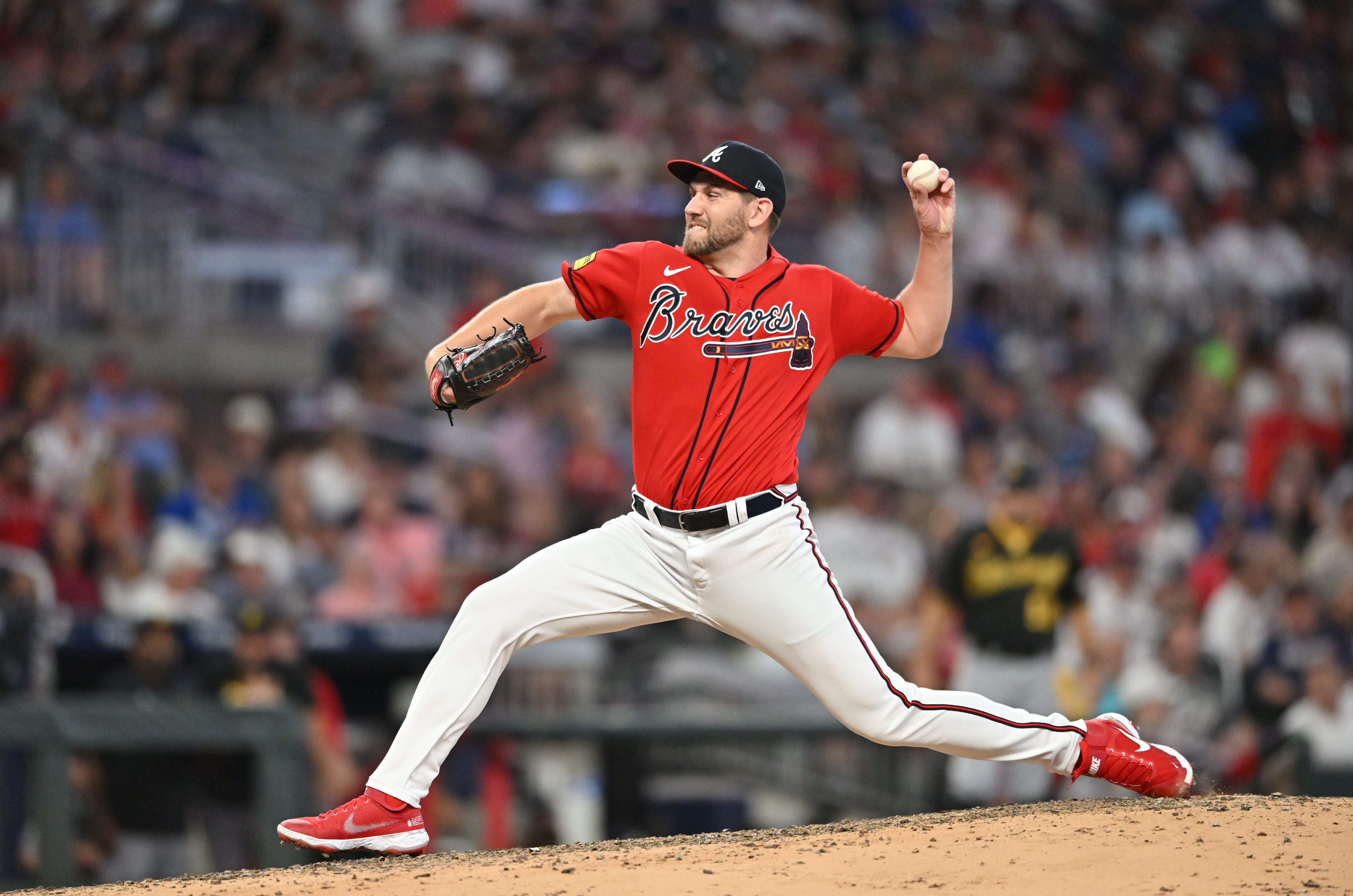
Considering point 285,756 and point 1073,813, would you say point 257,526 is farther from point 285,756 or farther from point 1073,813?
point 1073,813

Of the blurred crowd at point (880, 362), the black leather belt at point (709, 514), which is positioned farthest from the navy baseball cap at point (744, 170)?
the blurred crowd at point (880, 362)

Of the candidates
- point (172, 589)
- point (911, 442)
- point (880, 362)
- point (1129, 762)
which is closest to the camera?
point (1129, 762)

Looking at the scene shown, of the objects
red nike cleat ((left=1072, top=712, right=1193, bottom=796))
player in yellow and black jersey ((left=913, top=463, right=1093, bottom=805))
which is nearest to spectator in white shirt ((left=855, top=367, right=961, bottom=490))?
player in yellow and black jersey ((left=913, top=463, right=1093, bottom=805))

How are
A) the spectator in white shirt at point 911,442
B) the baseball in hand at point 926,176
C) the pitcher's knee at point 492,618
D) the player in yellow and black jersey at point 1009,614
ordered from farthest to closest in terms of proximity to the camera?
the spectator in white shirt at point 911,442
the player in yellow and black jersey at point 1009,614
the baseball in hand at point 926,176
the pitcher's knee at point 492,618

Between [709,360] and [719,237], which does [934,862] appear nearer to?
[709,360]

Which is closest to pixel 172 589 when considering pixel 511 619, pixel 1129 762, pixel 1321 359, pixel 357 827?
pixel 357 827

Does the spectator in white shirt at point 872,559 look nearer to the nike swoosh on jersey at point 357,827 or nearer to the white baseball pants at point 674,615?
the white baseball pants at point 674,615
